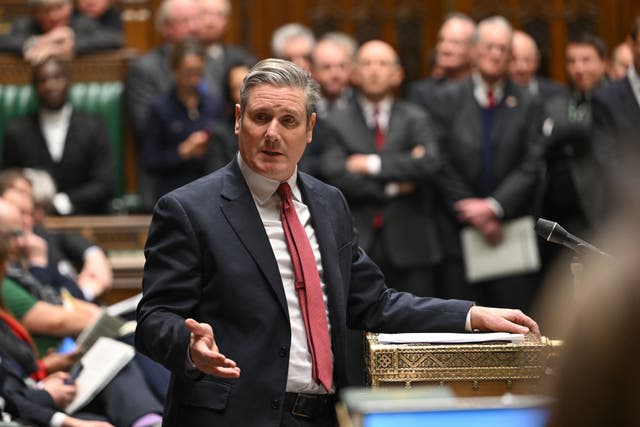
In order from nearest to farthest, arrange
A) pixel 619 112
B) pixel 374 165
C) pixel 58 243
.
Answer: pixel 619 112
pixel 58 243
pixel 374 165

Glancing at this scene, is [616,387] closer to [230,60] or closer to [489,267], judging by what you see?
[489,267]

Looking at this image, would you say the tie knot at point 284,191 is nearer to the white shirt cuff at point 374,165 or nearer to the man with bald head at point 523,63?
the white shirt cuff at point 374,165

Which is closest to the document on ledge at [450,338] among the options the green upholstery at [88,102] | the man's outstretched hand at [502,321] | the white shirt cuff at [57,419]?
the man's outstretched hand at [502,321]

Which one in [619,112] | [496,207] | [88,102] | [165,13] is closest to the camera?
[619,112]

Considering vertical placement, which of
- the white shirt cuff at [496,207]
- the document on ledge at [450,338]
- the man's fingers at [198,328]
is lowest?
the white shirt cuff at [496,207]

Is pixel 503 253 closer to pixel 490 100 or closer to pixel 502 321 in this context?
pixel 490 100

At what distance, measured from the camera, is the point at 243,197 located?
279 centimetres

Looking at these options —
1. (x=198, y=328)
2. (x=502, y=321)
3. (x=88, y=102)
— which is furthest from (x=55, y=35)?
(x=198, y=328)

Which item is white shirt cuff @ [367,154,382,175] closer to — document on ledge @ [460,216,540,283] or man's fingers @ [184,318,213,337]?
document on ledge @ [460,216,540,283]

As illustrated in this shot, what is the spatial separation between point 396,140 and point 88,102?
228 centimetres

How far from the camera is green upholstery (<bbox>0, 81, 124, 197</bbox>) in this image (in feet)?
24.7

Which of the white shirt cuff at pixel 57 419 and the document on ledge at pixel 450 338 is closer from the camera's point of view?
the document on ledge at pixel 450 338

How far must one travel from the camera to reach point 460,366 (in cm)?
276

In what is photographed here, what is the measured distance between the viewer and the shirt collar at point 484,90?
658cm
